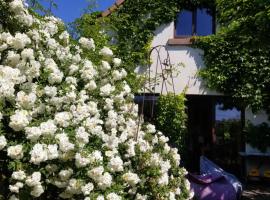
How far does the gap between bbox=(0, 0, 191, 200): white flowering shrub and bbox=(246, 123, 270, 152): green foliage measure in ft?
17.3

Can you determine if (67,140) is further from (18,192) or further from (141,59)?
(141,59)

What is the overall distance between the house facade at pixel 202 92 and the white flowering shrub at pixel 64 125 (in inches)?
219

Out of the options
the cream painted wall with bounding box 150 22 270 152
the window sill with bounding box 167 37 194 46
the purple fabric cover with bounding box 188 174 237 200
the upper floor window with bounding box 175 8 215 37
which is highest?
the upper floor window with bounding box 175 8 215 37

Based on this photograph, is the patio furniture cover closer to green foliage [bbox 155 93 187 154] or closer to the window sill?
green foliage [bbox 155 93 187 154]

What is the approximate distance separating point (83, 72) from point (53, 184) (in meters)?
1.38

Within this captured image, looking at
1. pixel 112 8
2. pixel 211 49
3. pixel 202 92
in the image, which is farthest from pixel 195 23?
pixel 112 8

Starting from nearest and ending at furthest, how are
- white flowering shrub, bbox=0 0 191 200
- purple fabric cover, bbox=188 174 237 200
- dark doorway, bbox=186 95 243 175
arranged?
white flowering shrub, bbox=0 0 191 200
purple fabric cover, bbox=188 174 237 200
dark doorway, bbox=186 95 243 175

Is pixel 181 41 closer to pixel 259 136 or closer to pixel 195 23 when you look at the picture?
pixel 195 23

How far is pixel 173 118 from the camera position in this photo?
10.2m

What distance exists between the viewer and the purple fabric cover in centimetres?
766

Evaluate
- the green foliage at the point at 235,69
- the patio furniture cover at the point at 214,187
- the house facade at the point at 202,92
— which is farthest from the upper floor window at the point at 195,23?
the patio furniture cover at the point at 214,187

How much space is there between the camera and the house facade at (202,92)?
1105 centimetres

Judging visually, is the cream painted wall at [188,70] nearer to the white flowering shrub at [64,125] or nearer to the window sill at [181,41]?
the window sill at [181,41]

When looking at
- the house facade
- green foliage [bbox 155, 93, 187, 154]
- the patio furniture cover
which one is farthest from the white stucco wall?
the patio furniture cover
